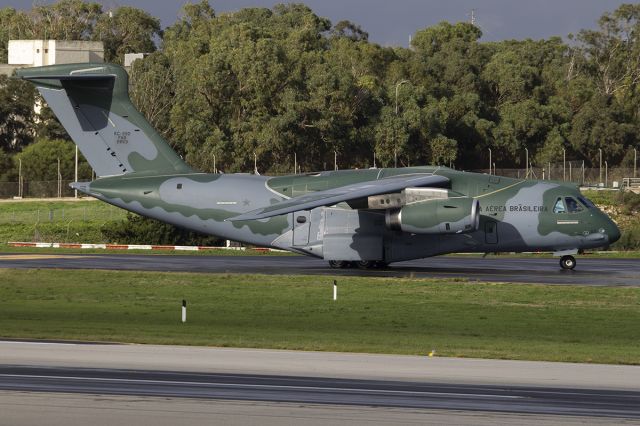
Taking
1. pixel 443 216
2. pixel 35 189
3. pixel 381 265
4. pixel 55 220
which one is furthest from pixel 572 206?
pixel 35 189

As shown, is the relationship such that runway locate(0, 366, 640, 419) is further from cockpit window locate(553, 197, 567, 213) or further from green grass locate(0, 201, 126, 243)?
green grass locate(0, 201, 126, 243)

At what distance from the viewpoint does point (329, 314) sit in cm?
2945

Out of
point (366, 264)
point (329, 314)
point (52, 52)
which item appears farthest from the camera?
point (52, 52)

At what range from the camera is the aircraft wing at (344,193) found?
3634 centimetres

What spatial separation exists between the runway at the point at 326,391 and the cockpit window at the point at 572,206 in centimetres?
2194

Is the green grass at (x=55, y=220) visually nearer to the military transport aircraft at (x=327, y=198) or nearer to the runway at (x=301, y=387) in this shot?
the military transport aircraft at (x=327, y=198)

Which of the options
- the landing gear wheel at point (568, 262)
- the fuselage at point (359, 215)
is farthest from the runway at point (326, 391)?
the landing gear wheel at point (568, 262)

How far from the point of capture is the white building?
125938 mm

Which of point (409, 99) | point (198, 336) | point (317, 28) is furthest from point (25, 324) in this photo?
point (317, 28)

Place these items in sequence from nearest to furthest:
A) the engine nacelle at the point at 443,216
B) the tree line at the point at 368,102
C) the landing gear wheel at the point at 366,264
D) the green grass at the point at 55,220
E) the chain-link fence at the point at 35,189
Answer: the engine nacelle at the point at 443,216 → the landing gear wheel at the point at 366,264 → the green grass at the point at 55,220 → the chain-link fence at the point at 35,189 → the tree line at the point at 368,102

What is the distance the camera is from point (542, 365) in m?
21.2

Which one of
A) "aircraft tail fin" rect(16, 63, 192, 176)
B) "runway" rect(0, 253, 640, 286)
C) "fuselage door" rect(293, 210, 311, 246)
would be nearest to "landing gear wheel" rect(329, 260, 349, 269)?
"runway" rect(0, 253, 640, 286)

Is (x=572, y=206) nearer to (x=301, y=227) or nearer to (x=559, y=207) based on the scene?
(x=559, y=207)

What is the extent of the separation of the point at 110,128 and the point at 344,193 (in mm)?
9700
